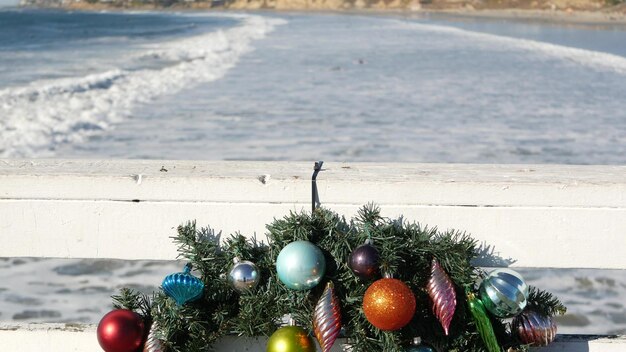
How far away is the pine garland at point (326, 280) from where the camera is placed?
1.76m

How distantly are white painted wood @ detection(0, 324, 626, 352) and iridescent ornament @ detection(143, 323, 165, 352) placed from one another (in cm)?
15

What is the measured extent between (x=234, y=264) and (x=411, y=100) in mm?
10671

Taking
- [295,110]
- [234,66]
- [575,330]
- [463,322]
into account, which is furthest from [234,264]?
[234,66]

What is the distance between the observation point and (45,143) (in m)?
8.63

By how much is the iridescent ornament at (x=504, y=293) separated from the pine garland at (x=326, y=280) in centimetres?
5

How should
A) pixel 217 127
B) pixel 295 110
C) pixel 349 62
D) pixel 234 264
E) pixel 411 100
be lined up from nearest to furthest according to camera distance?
pixel 234 264
pixel 217 127
pixel 295 110
pixel 411 100
pixel 349 62

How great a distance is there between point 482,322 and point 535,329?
0.13 meters

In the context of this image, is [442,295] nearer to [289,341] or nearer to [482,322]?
[482,322]

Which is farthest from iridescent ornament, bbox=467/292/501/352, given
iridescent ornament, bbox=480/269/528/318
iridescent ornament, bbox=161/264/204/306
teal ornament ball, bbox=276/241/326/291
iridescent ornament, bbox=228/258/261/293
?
iridescent ornament, bbox=161/264/204/306

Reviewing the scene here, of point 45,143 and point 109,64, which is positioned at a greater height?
point 45,143

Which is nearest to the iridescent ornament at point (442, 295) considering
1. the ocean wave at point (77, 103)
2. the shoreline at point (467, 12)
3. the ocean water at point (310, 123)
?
the ocean water at point (310, 123)

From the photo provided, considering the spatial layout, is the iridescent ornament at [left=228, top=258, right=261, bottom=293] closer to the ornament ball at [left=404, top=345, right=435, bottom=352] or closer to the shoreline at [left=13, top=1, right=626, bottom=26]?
the ornament ball at [left=404, top=345, right=435, bottom=352]

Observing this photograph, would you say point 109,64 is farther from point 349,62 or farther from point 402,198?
point 402,198

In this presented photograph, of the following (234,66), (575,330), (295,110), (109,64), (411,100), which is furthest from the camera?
(109,64)
